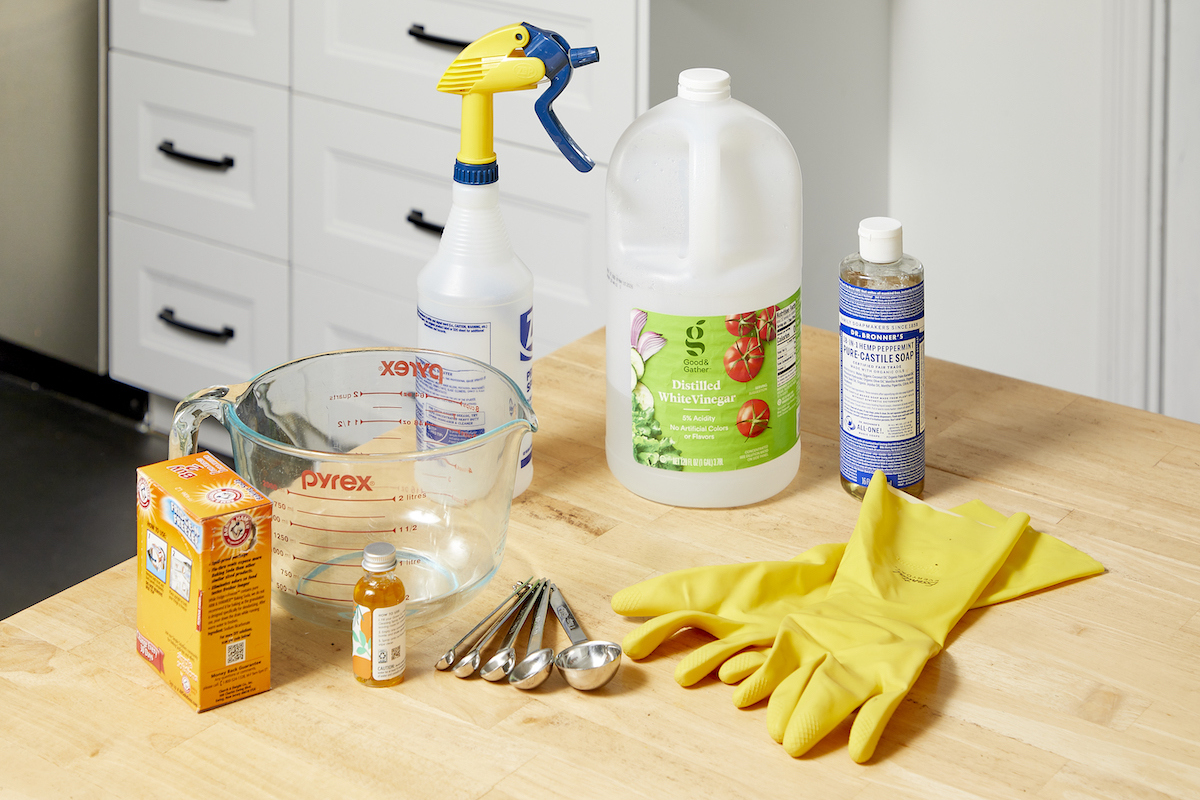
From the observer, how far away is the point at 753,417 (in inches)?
36.8

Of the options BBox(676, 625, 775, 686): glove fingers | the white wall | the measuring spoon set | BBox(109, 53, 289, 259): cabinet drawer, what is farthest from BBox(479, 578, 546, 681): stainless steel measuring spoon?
BBox(109, 53, 289, 259): cabinet drawer

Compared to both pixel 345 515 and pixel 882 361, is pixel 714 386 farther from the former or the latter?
pixel 345 515

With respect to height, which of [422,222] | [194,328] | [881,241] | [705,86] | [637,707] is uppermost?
[705,86]

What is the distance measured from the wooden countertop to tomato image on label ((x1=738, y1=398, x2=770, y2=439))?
0.07 m

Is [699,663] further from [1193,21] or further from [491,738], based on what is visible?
[1193,21]

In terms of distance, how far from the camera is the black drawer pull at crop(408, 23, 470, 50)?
2.01 metres

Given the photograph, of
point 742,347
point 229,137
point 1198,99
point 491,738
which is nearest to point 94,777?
point 491,738

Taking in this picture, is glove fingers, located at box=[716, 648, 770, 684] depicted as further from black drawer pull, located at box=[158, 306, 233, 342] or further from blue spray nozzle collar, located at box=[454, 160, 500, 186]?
black drawer pull, located at box=[158, 306, 233, 342]

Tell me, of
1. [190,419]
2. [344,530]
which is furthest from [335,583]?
[190,419]

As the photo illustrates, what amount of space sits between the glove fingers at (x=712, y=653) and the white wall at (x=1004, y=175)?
1454 millimetres

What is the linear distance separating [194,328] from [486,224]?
5.98ft

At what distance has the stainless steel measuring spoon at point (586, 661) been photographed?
750 millimetres

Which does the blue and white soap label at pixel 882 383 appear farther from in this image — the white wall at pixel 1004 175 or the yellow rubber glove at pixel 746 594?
the white wall at pixel 1004 175

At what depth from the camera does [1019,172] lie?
Result: 2066 millimetres
